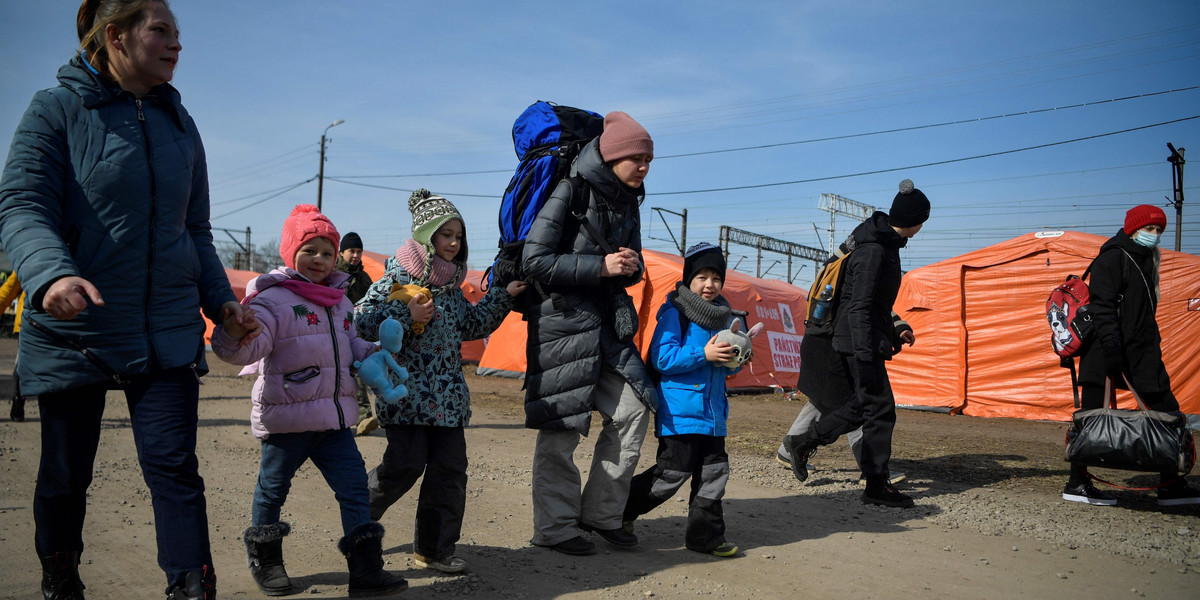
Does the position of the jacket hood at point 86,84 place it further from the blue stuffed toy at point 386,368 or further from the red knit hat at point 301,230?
the blue stuffed toy at point 386,368

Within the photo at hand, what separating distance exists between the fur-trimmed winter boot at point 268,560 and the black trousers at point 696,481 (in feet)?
5.59

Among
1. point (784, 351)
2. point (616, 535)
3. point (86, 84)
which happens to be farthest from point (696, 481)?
point (784, 351)

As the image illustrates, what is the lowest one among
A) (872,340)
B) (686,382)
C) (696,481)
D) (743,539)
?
(743,539)

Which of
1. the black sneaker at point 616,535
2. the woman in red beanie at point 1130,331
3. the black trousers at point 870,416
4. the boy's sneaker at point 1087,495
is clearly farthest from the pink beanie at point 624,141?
the boy's sneaker at point 1087,495

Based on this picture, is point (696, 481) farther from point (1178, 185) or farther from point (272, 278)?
point (1178, 185)

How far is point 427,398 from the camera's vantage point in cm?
342

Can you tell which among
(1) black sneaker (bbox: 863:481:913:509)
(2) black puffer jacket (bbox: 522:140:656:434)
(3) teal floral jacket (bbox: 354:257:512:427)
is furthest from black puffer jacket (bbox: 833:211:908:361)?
(3) teal floral jacket (bbox: 354:257:512:427)

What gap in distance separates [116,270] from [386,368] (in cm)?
107

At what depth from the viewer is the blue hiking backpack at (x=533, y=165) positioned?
3.98m

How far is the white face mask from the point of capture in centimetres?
549

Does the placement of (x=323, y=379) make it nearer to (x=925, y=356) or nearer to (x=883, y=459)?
(x=883, y=459)

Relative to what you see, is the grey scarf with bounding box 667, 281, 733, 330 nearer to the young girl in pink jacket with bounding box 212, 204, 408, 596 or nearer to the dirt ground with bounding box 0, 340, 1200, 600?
the dirt ground with bounding box 0, 340, 1200, 600

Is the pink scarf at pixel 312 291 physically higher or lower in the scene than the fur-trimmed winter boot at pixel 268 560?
higher

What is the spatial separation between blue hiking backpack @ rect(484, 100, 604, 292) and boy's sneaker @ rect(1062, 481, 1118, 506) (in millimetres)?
4249
